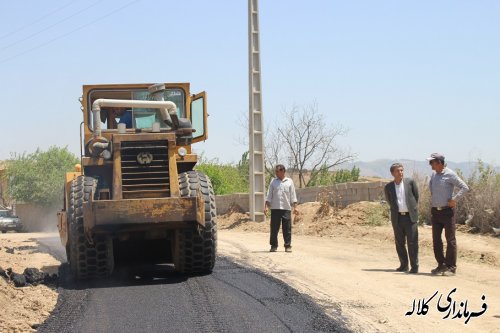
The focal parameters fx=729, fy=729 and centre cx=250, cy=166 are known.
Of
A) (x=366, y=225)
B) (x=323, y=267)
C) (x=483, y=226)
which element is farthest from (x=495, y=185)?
(x=323, y=267)

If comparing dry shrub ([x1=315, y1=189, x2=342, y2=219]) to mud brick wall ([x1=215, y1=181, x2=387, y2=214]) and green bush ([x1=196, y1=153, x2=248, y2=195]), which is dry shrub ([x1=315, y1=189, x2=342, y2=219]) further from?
green bush ([x1=196, y1=153, x2=248, y2=195])

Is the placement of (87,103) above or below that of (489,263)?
above

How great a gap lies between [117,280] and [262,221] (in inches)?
513

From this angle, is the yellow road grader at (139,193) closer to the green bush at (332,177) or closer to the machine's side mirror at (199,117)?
the machine's side mirror at (199,117)

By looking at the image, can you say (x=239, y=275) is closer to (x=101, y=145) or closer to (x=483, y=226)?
(x=101, y=145)

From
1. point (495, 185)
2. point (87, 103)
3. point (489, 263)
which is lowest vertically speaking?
point (489, 263)

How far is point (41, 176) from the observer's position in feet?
166

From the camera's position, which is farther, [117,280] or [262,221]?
[262,221]

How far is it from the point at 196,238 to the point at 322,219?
414 inches

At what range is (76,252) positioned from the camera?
998cm

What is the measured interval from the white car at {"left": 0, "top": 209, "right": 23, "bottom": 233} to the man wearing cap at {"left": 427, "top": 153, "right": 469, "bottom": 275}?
32.8 meters

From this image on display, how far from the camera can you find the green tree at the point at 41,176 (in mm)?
49938

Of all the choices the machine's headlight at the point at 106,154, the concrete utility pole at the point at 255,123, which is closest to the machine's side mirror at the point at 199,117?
the machine's headlight at the point at 106,154

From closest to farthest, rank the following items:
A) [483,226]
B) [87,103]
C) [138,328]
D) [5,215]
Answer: [138,328]
[87,103]
[483,226]
[5,215]
